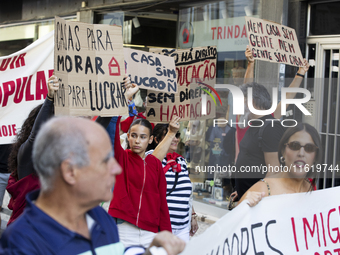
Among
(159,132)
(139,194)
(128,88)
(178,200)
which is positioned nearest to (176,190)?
(178,200)

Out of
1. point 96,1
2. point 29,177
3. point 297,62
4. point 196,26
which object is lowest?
point 29,177

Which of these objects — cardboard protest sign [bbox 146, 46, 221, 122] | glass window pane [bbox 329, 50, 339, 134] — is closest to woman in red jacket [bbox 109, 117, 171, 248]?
cardboard protest sign [bbox 146, 46, 221, 122]

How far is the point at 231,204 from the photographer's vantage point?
4.39 meters

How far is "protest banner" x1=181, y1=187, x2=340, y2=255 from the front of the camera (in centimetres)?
224

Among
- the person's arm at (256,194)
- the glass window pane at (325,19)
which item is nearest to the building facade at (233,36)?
the glass window pane at (325,19)

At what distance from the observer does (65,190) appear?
1.25 metres

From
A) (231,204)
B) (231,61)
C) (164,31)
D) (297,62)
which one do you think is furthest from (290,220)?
(164,31)

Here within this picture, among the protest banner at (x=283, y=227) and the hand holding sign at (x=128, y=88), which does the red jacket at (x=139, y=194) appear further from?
the protest banner at (x=283, y=227)

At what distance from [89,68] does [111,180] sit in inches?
84.6

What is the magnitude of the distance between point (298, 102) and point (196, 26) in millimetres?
2453

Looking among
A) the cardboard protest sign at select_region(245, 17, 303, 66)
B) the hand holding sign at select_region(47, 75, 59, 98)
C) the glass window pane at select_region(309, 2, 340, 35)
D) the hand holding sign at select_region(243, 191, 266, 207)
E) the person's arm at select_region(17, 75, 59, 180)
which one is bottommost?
the hand holding sign at select_region(243, 191, 266, 207)

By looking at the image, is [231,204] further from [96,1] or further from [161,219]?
[96,1]

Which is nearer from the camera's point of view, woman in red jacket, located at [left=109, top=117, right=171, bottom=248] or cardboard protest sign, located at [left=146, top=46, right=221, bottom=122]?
woman in red jacket, located at [left=109, top=117, right=171, bottom=248]

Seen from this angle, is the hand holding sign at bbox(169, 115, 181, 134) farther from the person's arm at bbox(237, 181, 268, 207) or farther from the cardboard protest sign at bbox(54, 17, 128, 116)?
the person's arm at bbox(237, 181, 268, 207)
